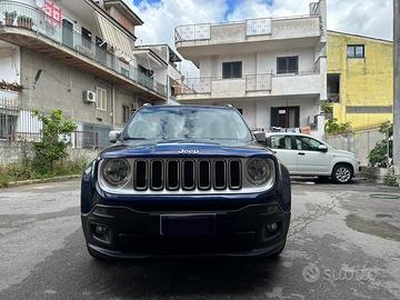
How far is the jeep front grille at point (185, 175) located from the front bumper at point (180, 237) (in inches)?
8.8

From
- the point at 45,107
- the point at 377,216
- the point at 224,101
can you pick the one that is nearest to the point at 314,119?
the point at 224,101

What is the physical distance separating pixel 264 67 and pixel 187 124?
2168cm

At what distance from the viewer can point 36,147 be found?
50.1ft

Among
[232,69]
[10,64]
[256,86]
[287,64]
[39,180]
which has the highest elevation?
[287,64]

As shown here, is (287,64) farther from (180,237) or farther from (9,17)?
(180,237)

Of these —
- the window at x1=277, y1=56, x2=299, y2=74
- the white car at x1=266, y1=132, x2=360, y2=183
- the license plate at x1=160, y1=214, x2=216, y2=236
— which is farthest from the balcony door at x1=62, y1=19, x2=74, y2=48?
the license plate at x1=160, y1=214, x2=216, y2=236

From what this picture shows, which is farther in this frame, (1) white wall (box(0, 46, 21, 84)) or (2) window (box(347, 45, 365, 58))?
(2) window (box(347, 45, 365, 58))

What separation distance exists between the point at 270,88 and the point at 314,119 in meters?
3.09

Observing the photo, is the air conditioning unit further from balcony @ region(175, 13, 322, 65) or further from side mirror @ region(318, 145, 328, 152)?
side mirror @ region(318, 145, 328, 152)

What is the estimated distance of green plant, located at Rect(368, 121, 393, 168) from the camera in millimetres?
14664

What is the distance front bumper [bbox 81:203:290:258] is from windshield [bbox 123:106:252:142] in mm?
1366

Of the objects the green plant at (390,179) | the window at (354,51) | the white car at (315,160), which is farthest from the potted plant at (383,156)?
the window at (354,51)

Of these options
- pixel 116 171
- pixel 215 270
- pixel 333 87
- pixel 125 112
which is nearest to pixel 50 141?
pixel 215 270

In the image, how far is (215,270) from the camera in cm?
419
